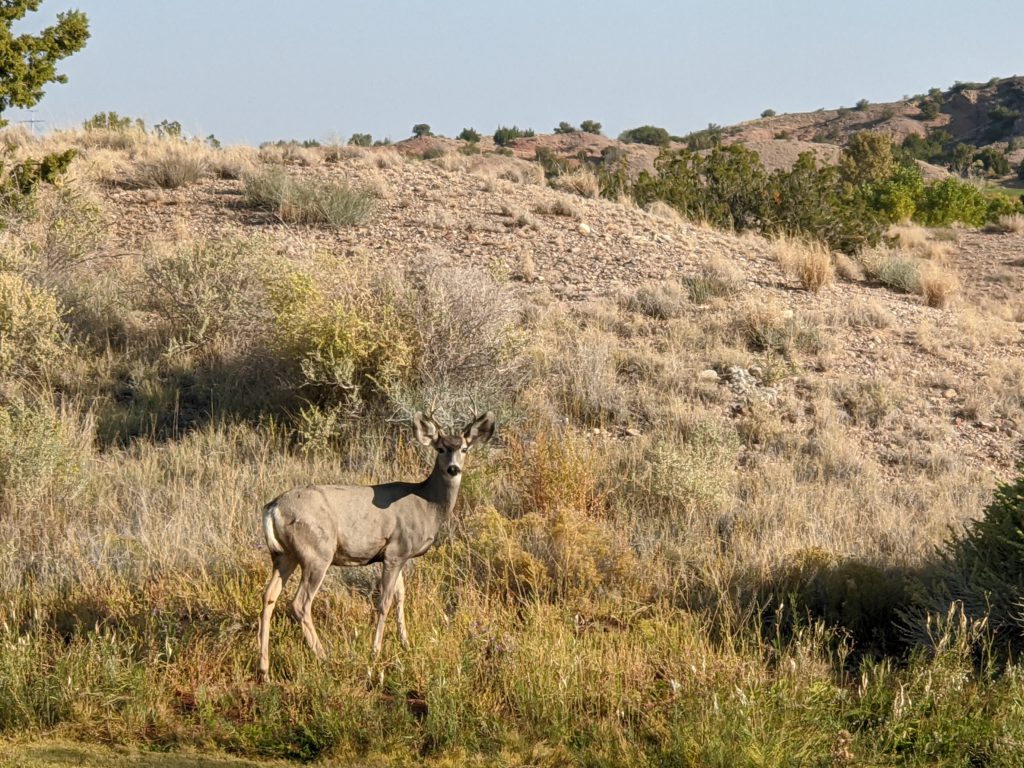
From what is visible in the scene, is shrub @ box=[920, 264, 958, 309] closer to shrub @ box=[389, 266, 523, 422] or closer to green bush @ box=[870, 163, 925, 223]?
shrub @ box=[389, 266, 523, 422]

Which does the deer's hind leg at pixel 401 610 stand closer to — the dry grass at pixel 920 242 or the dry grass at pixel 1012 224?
the dry grass at pixel 920 242

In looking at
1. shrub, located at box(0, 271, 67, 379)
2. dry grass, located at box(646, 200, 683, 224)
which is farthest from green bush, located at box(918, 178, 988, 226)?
shrub, located at box(0, 271, 67, 379)

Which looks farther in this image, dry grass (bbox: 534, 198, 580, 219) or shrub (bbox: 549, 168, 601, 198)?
shrub (bbox: 549, 168, 601, 198)

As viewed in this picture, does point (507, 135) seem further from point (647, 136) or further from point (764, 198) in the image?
point (764, 198)

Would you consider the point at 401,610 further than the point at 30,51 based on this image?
No

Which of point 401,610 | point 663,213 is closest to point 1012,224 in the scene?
point 663,213

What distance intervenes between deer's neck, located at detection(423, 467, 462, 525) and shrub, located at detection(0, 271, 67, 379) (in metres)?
6.97

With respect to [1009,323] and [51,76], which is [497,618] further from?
[1009,323]

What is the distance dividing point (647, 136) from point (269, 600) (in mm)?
71723

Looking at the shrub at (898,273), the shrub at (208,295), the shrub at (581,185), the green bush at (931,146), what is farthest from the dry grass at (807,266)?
the green bush at (931,146)

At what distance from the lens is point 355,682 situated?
5.89 meters

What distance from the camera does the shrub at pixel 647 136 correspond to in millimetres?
72875

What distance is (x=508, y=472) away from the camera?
911 cm

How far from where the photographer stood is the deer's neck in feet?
20.6
